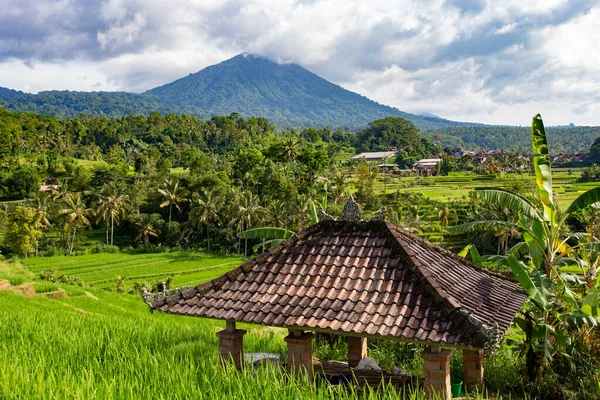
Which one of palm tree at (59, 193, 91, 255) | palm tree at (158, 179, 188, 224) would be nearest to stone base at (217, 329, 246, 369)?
palm tree at (59, 193, 91, 255)

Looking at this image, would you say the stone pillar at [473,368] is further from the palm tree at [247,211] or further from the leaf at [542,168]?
the palm tree at [247,211]

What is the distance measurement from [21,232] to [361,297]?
43.0 meters

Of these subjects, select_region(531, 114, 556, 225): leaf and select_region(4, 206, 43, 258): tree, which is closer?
select_region(531, 114, 556, 225): leaf

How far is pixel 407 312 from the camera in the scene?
215 inches

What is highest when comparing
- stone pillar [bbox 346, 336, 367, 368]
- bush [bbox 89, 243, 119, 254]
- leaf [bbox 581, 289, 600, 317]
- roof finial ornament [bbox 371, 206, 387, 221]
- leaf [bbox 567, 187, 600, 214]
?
leaf [bbox 567, 187, 600, 214]

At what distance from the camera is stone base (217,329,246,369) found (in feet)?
21.2

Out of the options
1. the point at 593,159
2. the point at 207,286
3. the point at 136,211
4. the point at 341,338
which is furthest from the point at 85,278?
the point at 593,159

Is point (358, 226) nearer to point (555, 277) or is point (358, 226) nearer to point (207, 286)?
point (207, 286)

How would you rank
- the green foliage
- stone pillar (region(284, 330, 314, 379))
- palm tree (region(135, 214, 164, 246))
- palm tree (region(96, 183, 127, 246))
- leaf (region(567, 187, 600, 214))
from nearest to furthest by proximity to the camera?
1. stone pillar (region(284, 330, 314, 379))
2. leaf (region(567, 187, 600, 214))
3. palm tree (region(96, 183, 127, 246))
4. palm tree (region(135, 214, 164, 246))
5. the green foliage

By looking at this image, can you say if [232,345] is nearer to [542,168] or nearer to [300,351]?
[300,351]

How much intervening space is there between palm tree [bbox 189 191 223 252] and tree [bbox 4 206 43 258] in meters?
13.4

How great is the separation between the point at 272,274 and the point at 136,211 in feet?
161

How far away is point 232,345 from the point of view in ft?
21.3

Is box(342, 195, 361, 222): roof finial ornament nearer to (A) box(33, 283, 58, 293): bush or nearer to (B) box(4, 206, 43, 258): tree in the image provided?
(A) box(33, 283, 58, 293): bush
